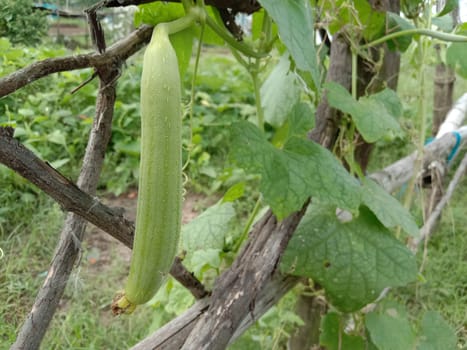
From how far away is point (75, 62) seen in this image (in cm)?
59

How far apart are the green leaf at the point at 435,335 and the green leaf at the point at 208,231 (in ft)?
1.65

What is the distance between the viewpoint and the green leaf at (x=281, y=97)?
1203 mm

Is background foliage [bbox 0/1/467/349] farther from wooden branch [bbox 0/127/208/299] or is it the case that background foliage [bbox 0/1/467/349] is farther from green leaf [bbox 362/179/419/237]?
wooden branch [bbox 0/127/208/299]

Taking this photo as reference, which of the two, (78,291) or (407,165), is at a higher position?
(78,291)

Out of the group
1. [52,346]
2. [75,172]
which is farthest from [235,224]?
[52,346]

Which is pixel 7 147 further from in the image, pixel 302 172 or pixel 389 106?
pixel 389 106

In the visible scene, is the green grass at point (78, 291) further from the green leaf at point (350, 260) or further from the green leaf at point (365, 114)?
the green leaf at point (365, 114)

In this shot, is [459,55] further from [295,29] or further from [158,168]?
[158,168]

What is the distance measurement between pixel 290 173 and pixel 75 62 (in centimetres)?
38

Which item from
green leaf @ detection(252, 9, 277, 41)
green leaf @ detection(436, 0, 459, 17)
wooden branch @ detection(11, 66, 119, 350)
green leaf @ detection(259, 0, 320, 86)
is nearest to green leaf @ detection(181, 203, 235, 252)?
wooden branch @ detection(11, 66, 119, 350)

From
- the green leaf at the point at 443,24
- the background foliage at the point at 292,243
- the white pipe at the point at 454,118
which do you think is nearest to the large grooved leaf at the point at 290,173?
the background foliage at the point at 292,243

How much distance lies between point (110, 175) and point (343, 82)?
1.70 m

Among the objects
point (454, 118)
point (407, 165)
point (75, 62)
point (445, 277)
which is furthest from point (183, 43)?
point (454, 118)

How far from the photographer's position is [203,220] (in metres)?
1.01
